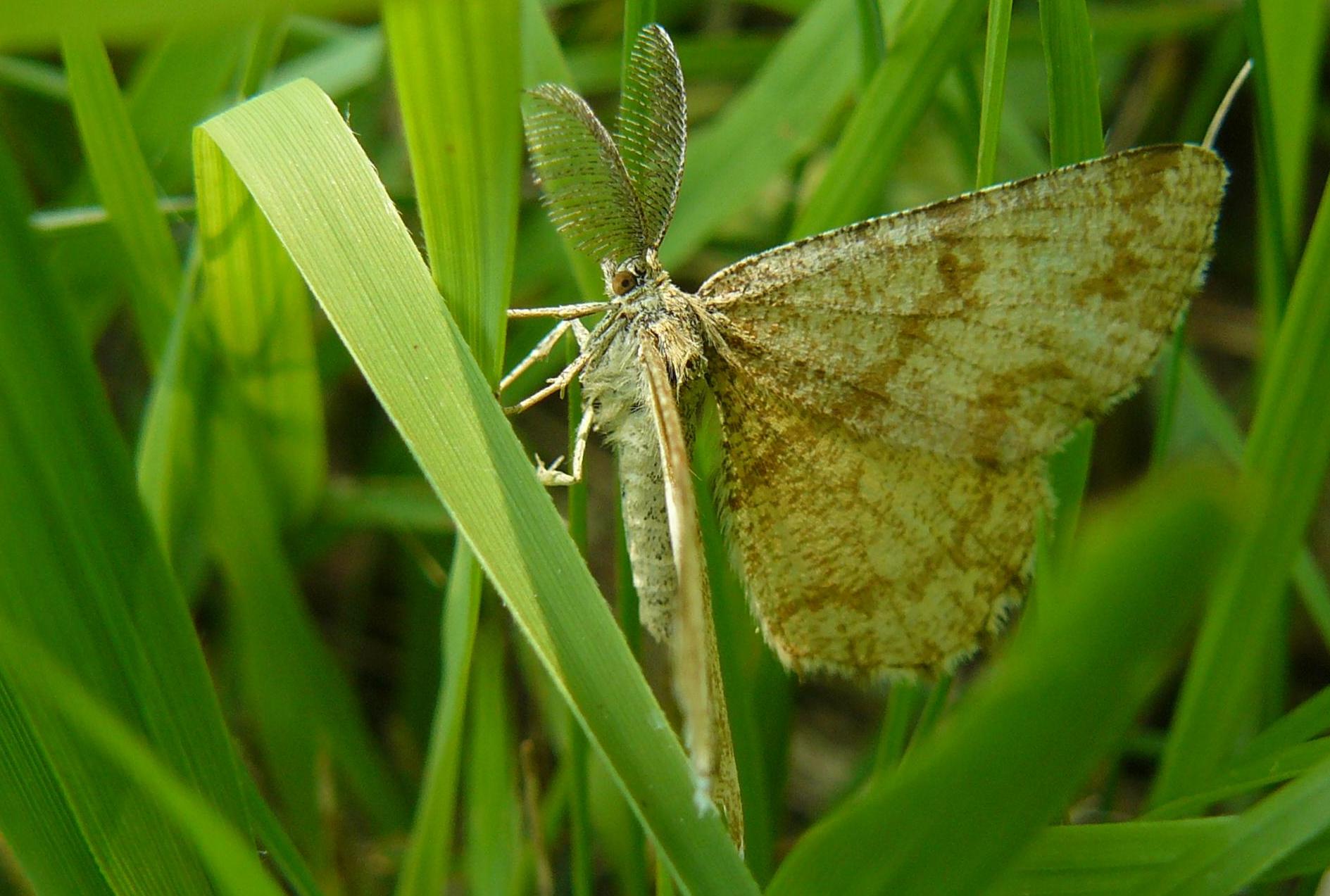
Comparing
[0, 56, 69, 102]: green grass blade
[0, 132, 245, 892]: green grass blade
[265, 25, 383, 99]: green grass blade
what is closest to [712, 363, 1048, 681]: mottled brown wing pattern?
[0, 132, 245, 892]: green grass blade

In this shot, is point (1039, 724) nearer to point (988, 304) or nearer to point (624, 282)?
point (988, 304)

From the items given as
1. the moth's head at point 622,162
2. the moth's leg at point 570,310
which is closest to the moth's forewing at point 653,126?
the moth's head at point 622,162

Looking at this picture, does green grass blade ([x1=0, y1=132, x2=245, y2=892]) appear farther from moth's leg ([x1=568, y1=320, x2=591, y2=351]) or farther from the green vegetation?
moth's leg ([x1=568, y1=320, x2=591, y2=351])

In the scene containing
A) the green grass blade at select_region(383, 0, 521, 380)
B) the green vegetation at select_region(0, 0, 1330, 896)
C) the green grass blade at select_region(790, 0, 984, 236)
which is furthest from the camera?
the green grass blade at select_region(790, 0, 984, 236)

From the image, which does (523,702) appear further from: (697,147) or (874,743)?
(697,147)

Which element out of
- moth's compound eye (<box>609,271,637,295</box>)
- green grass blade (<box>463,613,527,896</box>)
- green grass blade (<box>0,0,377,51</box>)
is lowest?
green grass blade (<box>463,613,527,896</box>)

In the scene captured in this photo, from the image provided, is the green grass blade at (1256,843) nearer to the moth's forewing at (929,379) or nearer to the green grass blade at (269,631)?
the moth's forewing at (929,379)
